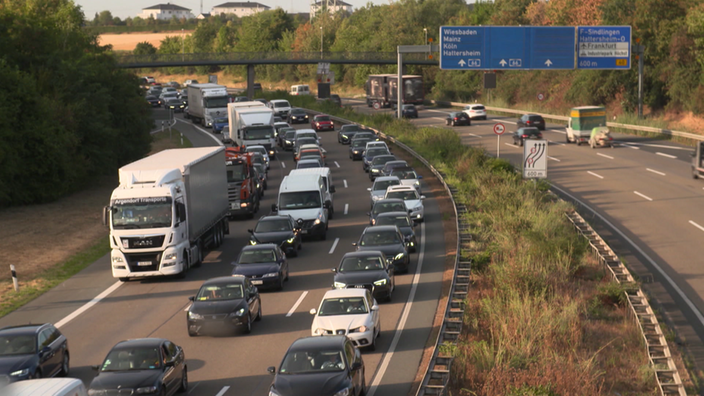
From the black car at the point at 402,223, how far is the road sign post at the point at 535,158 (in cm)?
560

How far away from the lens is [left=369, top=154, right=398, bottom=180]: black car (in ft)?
143

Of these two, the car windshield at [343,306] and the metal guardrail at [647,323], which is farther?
the car windshield at [343,306]

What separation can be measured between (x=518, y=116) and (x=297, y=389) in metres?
68.1

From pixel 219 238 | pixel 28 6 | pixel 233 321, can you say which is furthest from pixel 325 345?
pixel 28 6

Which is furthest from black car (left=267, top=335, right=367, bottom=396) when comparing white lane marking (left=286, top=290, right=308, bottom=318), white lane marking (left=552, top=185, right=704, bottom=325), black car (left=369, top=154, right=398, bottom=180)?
black car (left=369, top=154, right=398, bottom=180)

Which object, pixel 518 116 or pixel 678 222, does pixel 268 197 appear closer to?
pixel 678 222

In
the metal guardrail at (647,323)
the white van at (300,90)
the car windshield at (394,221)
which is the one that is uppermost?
the white van at (300,90)

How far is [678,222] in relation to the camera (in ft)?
102

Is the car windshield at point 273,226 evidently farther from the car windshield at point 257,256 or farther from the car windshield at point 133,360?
the car windshield at point 133,360

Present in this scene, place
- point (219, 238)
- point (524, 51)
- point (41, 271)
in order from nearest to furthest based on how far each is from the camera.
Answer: point (41, 271) < point (219, 238) < point (524, 51)

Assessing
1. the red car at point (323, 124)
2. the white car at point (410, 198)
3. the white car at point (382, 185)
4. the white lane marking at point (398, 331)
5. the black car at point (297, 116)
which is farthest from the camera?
the black car at point (297, 116)

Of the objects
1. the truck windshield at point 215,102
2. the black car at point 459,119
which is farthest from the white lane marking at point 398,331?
the truck windshield at point 215,102

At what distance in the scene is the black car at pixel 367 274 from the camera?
21.5 meters

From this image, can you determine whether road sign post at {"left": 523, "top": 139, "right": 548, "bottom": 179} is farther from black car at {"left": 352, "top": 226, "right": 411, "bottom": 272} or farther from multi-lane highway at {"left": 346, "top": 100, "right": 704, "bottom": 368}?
black car at {"left": 352, "top": 226, "right": 411, "bottom": 272}
